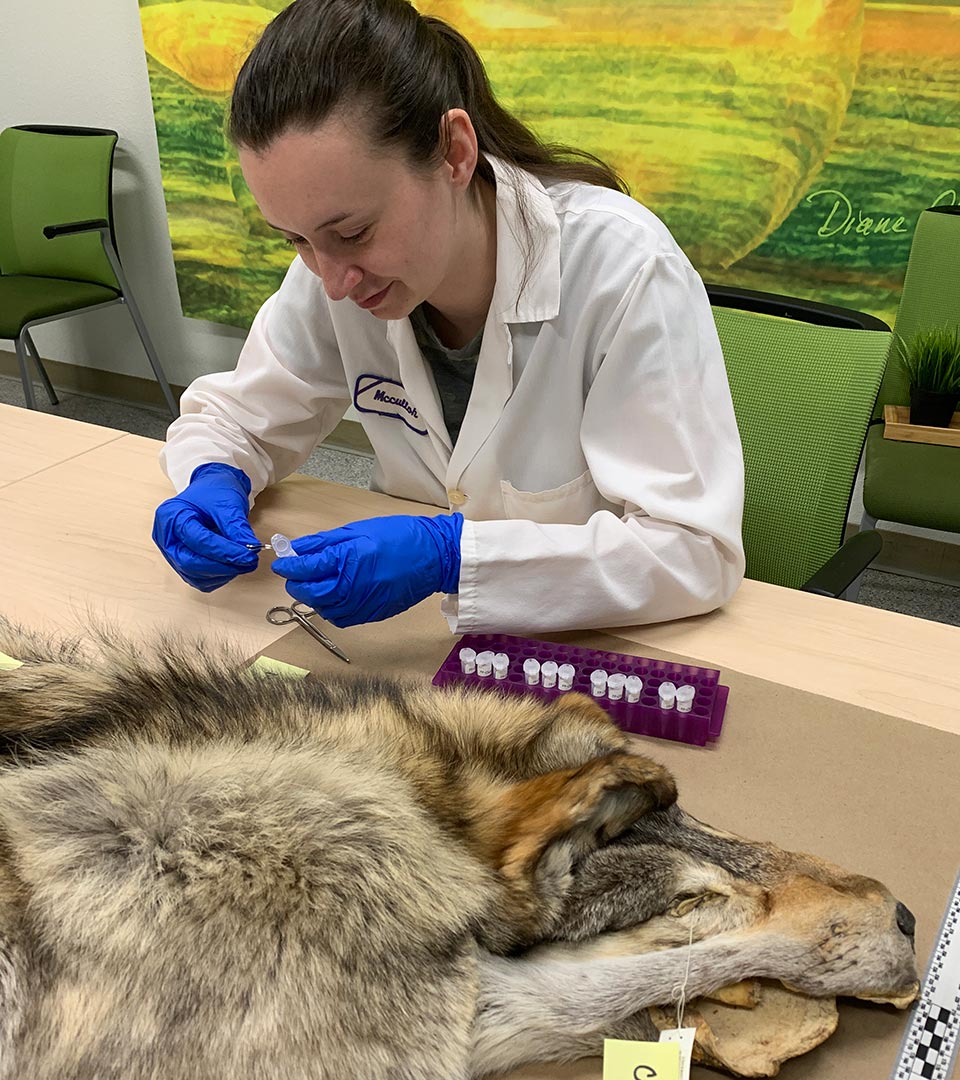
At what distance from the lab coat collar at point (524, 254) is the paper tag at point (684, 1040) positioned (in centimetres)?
95

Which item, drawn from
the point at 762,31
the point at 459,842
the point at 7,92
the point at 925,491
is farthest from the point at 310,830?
the point at 7,92

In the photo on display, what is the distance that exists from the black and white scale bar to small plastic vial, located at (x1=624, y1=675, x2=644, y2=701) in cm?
38

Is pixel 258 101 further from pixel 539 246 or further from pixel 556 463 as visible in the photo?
pixel 556 463

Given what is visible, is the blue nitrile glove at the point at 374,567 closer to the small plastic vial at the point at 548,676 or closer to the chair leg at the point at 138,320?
the small plastic vial at the point at 548,676

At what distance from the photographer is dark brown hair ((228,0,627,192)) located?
1.15 metres

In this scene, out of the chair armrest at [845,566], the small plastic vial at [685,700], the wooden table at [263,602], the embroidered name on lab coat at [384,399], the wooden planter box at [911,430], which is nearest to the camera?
the small plastic vial at [685,700]

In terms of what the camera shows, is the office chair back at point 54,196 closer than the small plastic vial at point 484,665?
No

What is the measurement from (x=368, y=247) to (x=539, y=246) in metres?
0.27

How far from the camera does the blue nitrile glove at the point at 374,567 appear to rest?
48.1 inches

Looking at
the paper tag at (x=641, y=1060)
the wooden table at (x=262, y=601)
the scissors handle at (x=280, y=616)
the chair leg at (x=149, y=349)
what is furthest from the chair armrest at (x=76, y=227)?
the paper tag at (x=641, y=1060)

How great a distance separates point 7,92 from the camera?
404 centimetres

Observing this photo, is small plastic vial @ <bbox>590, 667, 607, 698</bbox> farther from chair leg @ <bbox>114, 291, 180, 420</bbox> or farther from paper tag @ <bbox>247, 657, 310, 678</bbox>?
chair leg @ <bbox>114, 291, 180, 420</bbox>

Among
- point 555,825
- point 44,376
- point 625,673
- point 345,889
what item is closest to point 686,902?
point 555,825
